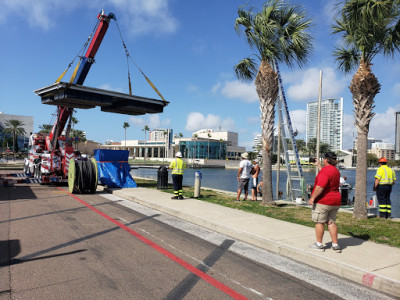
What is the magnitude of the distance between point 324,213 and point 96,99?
12369 millimetres

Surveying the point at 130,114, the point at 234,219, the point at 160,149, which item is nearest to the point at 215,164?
the point at 160,149

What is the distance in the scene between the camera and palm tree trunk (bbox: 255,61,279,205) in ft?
39.5

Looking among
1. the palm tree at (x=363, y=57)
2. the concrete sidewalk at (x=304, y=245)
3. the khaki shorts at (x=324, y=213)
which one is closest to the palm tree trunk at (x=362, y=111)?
the palm tree at (x=363, y=57)

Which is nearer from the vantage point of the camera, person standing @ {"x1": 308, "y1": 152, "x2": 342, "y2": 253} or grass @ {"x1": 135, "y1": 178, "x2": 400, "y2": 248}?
person standing @ {"x1": 308, "y1": 152, "x2": 342, "y2": 253}

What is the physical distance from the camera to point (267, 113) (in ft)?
40.3

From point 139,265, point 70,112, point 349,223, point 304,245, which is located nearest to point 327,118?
point 70,112

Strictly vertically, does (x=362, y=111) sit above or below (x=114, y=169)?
above

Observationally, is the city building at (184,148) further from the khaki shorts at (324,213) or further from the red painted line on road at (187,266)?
the khaki shorts at (324,213)

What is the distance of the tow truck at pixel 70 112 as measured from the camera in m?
14.6

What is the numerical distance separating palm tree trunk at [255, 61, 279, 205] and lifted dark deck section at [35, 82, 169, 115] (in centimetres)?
656

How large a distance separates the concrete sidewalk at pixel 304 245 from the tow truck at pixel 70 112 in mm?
5681

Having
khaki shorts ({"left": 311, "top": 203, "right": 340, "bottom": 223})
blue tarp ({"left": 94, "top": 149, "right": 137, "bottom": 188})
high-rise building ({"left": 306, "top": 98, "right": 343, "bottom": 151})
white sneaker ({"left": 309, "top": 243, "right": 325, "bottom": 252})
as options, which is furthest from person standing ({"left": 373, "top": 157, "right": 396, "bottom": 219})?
high-rise building ({"left": 306, "top": 98, "right": 343, "bottom": 151})

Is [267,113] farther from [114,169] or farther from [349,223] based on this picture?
[114,169]

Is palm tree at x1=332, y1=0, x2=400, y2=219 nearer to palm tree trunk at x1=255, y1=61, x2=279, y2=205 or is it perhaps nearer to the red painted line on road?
palm tree trunk at x1=255, y1=61, x2=279, y2=205
